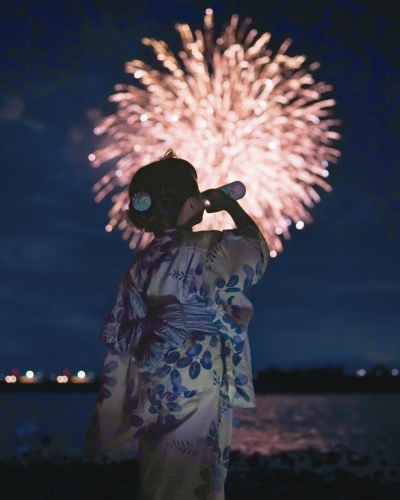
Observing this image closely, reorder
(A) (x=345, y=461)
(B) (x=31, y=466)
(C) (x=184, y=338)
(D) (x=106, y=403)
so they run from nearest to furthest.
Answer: (C) (x=184, y=338)
(D) (x=106, y=403)
(B) (x=31, y=466)
(A) (x=345, y=461)

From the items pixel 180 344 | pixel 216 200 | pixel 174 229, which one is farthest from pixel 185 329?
pixel 216 200

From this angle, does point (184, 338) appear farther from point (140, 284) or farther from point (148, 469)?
point (148, 469)

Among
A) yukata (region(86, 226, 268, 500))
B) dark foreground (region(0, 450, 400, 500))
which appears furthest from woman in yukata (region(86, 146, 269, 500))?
dark foreground (region(0, 450, 400, 500))

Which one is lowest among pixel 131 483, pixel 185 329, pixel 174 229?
pixel 131 483

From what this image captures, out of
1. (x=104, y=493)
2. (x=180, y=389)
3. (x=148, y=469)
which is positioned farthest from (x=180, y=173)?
(x=104, y=493)

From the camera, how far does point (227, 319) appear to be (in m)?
3.46

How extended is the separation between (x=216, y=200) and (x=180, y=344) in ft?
2.61

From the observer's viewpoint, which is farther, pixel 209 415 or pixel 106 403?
pixel 106 403

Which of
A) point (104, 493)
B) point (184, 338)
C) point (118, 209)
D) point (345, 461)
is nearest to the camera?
point (184, 338)

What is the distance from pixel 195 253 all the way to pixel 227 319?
0.36 m

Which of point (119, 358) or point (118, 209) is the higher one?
point (118, 209)

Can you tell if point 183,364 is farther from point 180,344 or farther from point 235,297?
point 235,297

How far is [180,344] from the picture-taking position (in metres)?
3.38

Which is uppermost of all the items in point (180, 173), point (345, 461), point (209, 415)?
point (180, 173)
